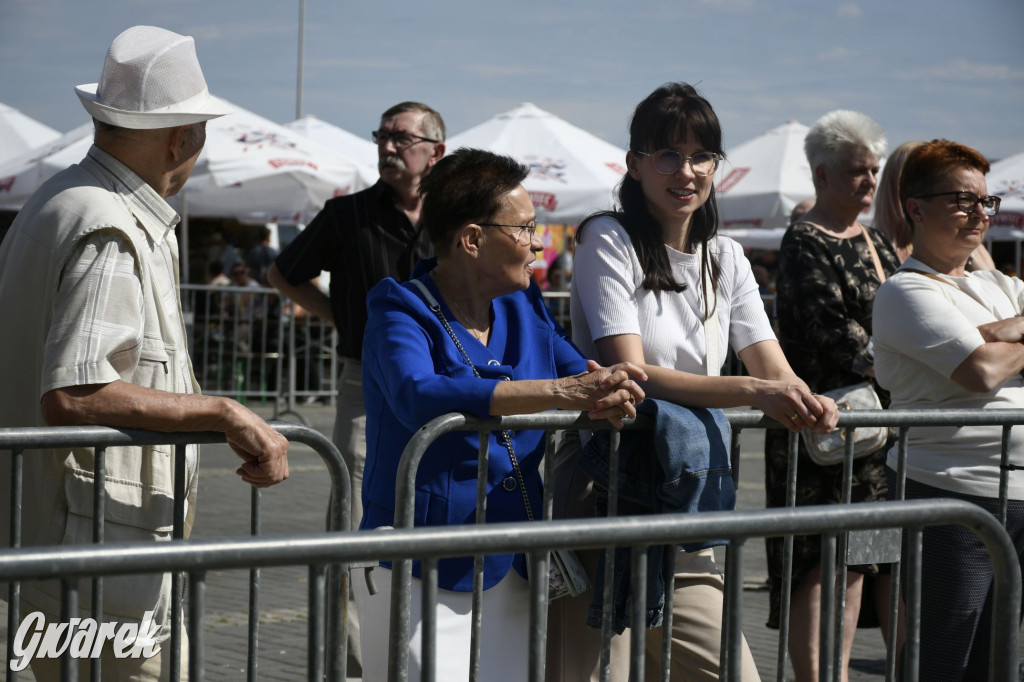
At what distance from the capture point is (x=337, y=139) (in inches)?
760

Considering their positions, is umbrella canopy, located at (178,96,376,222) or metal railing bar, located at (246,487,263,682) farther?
umbrella canopy, located at (178,96,376,222)

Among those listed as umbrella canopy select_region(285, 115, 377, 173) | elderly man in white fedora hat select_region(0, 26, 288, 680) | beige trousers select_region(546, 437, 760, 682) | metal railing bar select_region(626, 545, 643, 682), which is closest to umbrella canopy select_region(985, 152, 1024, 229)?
umbrella canopy select_region(285, 115, 377, 173)

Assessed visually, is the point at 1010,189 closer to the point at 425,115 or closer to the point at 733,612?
the point at 425,115

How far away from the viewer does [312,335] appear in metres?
15.6

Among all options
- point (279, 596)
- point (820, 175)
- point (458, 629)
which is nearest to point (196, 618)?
point (458, 629)

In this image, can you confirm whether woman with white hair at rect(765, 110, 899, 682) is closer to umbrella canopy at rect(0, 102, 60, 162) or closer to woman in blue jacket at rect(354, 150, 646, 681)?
woman in blue jacket at rect(354, 150, 646, 681)

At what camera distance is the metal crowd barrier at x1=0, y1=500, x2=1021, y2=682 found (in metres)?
1.89

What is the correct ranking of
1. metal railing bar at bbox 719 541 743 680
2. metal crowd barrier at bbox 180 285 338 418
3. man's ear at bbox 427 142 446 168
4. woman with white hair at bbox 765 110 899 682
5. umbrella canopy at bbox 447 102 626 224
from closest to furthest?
metal railing bar at bbox 719 541 743 680
woman with white hair at bbox 765 110 899 682
man's ear at bbox 427 142 446 168
metal crowd barrier at bbox 180 285 338 418
umbrella canopy at bbox 447 102 626 224

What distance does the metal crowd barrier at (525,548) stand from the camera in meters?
1.89

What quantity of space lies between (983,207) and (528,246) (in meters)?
1.81

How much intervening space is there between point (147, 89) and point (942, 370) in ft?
8.54

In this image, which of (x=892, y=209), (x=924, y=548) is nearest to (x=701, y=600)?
(x=924, y=548)

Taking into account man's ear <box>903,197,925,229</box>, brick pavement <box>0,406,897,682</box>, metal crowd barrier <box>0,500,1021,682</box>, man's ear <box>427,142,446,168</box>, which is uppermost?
man's ear <box>427,142,446,168</box>

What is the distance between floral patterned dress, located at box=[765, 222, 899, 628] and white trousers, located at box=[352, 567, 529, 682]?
171 cm
